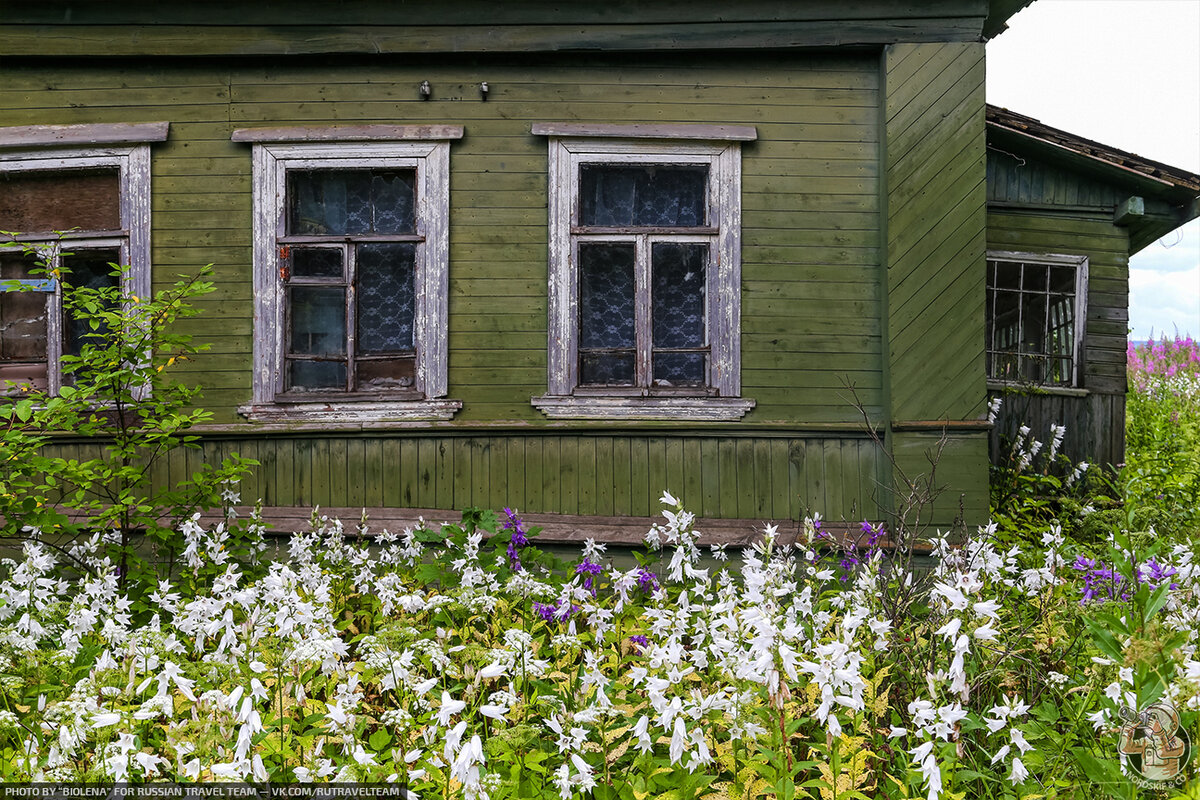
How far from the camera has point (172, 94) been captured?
550 cm

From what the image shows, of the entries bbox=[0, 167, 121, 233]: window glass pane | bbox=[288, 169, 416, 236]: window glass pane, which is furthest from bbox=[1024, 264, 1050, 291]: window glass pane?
bbox=[0, 167, 121, 233]: window glass pane

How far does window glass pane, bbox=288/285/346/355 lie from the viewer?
5516mm

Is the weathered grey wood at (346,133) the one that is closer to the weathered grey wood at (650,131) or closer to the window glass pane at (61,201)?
the weathered grey wood at (650,131)

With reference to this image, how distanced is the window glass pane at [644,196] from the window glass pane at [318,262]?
5.58ft

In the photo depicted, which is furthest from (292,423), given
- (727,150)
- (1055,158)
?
(1055,158)

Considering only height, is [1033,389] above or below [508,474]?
above

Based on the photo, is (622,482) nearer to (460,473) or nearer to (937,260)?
(460,473)

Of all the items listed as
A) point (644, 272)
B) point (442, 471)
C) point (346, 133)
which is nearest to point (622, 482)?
point (442, 471)

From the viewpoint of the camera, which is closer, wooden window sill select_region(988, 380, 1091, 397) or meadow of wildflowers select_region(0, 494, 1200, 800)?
meadow of wildflowers select_region(0, 494, 1200, 800)

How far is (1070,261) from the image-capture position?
7543 mm

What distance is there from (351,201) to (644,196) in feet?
6.48

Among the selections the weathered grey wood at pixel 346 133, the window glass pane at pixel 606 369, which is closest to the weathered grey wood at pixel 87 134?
the weathered grey wood at pixel 346 133

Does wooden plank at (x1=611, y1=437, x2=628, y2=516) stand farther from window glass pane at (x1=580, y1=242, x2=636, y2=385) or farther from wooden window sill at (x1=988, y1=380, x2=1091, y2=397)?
wooden window sill at (x1=988, y1=380, x2=1091, y2=397)

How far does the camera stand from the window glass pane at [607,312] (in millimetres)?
5477
